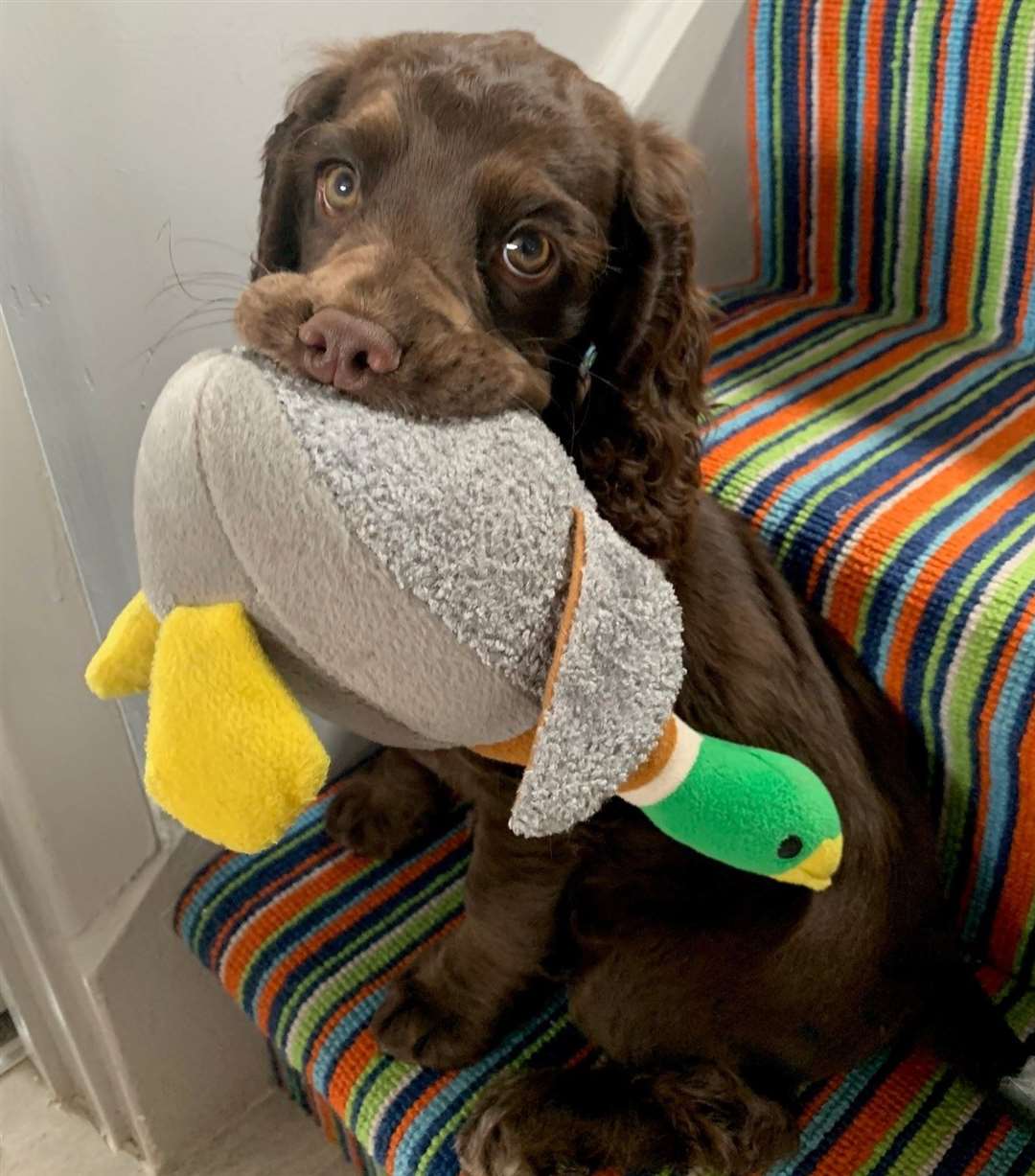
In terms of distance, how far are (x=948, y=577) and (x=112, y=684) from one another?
2.40 ft

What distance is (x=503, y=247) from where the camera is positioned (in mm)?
899

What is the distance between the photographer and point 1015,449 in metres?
1.20

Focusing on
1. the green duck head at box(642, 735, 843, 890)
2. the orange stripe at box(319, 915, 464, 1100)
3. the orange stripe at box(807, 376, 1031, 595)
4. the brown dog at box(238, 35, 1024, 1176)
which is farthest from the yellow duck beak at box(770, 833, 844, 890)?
the orange stripe at box(319, 915, 464, 1100)

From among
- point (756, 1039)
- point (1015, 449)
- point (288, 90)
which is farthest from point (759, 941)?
point (288, 90)

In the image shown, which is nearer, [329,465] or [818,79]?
[329,465]

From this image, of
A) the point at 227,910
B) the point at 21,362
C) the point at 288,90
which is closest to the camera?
the point at 21,362

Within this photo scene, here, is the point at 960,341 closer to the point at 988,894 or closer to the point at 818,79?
the point at 818,79

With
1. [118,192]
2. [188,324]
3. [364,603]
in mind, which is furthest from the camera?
[188,324]

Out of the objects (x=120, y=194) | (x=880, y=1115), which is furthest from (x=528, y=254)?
(x=880, y=1115)

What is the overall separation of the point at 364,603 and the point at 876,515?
690 mm

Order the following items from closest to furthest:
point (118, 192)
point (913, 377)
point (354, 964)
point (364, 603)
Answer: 1. point (364, 603)
2. point (118, 192)
3. point (354, 964)
4. point (913, 377)

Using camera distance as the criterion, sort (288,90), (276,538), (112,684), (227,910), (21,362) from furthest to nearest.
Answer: (227,910), (288,90), (21,362), (112,684), (276,538)

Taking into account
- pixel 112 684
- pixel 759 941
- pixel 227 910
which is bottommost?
pixel 227 910

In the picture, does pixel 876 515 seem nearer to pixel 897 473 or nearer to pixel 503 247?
pixel 897 473
